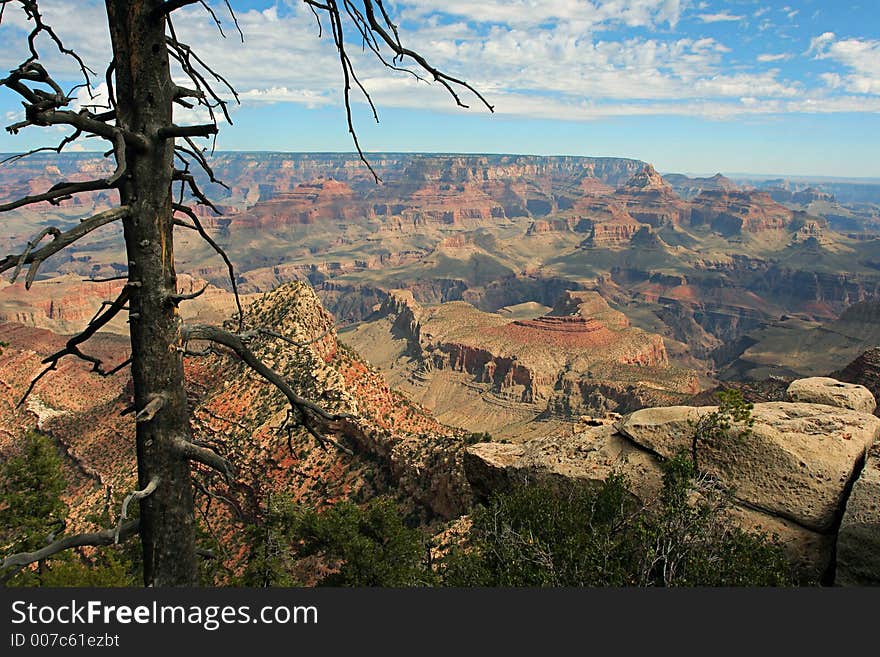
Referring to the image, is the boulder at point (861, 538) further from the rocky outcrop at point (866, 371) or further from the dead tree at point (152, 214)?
the rocky outcrop at point (866, 371)

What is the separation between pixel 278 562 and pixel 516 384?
87706 millimetres

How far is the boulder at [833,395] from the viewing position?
13320 millimetres

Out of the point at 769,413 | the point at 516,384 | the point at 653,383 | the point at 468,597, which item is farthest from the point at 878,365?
the point at 516,384

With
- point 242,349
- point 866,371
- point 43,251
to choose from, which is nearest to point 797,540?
point 242,349

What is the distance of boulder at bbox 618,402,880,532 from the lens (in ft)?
31.6

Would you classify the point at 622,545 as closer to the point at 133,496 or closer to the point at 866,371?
the point at 133,496

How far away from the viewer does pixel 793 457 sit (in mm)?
10031

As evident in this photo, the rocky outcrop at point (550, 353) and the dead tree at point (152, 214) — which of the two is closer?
the dead tree at point (152, 214)

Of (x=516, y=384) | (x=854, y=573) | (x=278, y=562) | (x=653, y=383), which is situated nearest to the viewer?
(x=854, y=573)

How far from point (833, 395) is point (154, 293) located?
15094 mm

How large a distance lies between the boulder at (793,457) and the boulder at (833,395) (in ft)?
6.78

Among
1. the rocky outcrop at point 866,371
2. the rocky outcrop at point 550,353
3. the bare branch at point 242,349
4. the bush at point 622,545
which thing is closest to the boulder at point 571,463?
the bush at point 622,545

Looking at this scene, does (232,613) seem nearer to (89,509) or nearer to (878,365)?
(89,509)

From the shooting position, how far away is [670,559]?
778cm
